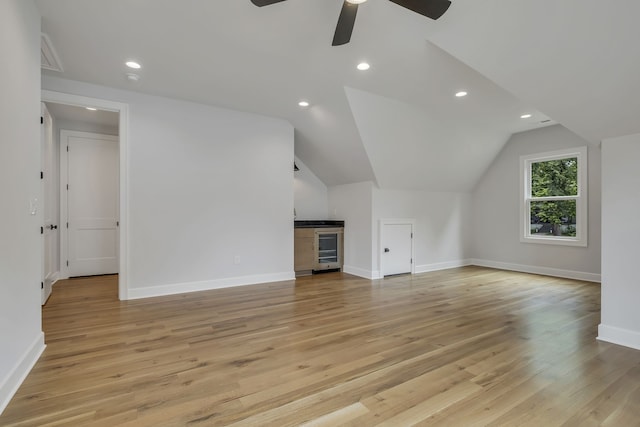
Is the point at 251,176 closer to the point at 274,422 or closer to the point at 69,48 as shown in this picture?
the point at 69,48

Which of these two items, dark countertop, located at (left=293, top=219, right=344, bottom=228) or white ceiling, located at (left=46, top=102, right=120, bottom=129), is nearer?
white ceiling, located at (left=46, top=102, right=120, bottom=129)

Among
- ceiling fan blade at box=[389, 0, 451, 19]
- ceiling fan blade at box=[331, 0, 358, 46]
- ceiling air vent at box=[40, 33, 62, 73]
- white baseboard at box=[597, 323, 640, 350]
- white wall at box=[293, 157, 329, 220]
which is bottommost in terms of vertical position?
white baseboard at box=[597, 323, 640, 350]

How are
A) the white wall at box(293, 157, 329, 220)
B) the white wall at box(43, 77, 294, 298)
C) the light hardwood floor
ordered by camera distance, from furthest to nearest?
the white wall at box(293, 157, 329, 220) < the white wall at box(43, 77, 294, 298) < the light hardwood floor

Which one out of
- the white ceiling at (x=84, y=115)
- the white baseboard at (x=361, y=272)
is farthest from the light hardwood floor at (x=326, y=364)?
the white ceiling at (x=84, y=115)

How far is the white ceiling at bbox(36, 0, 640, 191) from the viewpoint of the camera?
2092mm

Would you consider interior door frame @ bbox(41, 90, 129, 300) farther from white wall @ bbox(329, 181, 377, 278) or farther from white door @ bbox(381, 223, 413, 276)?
white door @ bbox(381, 223, 413, 276)

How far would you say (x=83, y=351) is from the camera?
2.35m

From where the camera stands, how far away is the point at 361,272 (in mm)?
5281

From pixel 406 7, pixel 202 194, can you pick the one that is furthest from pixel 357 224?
pixel 406 7

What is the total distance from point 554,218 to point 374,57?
4.59 metres

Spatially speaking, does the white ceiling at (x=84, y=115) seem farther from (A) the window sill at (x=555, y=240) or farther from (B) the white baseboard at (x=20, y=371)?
(A) the window sill at (x=555, y=240)

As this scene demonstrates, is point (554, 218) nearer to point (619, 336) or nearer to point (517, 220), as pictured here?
point (517, 220)

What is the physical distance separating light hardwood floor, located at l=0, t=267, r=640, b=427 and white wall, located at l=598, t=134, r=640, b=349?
20 cm

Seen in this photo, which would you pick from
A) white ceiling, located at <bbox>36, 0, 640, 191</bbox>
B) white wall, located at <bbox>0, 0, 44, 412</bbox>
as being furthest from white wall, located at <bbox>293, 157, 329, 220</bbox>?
white wall, located at <bbox>0, 0, 44, 412</bbox>
